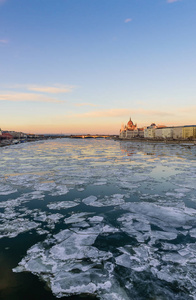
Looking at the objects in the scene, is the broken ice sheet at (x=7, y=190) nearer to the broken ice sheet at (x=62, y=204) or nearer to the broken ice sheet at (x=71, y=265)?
the broken ice sheet at (x=62, y=204)

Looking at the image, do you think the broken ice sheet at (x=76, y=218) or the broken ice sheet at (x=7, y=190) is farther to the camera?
the broken ice sheet at (x=7, y=190)

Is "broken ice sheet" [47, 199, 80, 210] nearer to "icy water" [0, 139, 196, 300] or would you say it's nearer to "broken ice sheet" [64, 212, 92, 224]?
"icy water" [0, 139, 196, 300]

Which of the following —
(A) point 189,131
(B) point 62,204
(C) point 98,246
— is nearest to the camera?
(C) point 98,246

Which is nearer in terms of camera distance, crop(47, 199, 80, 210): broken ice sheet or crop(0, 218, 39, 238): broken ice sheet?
crop(0, 218, 39, 238): broken ice sheet

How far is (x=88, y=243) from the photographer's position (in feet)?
19.4

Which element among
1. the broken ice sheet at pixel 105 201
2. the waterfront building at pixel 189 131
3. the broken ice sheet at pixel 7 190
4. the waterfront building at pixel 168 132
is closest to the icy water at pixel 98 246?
the broken ice sheet at pixel 105 201

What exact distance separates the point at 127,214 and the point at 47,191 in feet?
17.4

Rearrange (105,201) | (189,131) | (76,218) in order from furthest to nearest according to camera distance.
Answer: (189,131) → (105,201) → (76,218)

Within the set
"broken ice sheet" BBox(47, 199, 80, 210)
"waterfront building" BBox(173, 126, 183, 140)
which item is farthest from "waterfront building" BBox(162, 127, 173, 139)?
"broken ice sheet" BBox(47, 199, 80, 210)

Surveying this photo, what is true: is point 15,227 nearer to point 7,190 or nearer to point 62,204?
point 62,204

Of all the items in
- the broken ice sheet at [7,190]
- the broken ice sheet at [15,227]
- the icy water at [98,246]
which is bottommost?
the icy water at [98,246]

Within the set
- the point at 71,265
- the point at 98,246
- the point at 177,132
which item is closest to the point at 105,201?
the point at 98,246

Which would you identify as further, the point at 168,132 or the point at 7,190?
the point at 168,132

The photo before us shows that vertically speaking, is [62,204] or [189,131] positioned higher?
[189,131]
